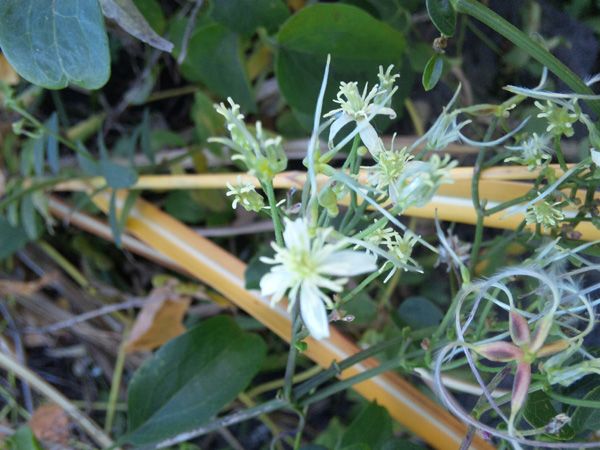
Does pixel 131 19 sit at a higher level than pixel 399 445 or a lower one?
higher

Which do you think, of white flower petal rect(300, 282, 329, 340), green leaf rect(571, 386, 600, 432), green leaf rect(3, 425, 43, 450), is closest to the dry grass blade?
green leaf rect(571, 386, 600, 432)

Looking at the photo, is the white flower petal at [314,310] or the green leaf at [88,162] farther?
the green leaf at [88,162]

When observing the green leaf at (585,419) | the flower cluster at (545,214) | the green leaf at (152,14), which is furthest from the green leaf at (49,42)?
the green leaf at (585,419)

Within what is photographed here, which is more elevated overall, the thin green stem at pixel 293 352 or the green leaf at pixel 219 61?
the green leaf at pixel 219 61

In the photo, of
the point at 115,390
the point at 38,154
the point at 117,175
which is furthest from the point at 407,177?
the point at 115,390

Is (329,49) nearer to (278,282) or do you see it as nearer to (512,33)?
(512,33)

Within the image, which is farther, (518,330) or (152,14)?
(152,14)

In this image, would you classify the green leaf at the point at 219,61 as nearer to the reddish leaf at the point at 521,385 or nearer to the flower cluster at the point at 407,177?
the flower cluster at the point at 407,177
